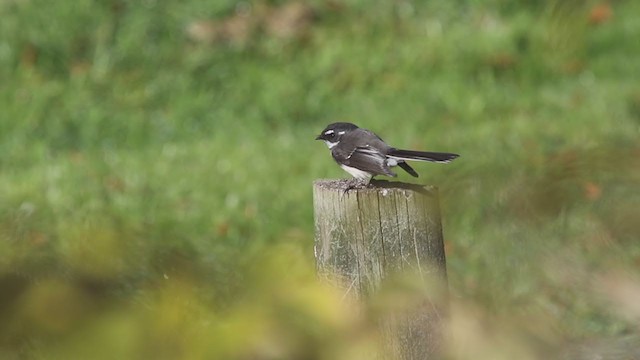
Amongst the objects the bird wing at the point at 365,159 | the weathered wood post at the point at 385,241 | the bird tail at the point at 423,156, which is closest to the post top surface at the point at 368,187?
the weathered wood post at the point at 385,241

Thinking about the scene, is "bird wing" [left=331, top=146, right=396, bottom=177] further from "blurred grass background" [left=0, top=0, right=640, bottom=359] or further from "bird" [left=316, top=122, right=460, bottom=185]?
"blurred grass background" [left=0, top=0, right=640, bottom=359]

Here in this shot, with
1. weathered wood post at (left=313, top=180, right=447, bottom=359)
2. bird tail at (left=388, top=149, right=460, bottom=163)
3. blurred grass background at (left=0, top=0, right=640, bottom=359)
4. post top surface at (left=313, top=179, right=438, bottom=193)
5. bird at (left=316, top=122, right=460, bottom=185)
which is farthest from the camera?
blurred grass background at (left=0, top=0, right=640, bottom=359)

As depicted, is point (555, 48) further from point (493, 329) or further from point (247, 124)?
point (493, 329)

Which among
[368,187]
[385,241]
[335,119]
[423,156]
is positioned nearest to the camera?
[385,241]

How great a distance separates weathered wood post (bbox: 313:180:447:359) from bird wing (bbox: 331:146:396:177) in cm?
105

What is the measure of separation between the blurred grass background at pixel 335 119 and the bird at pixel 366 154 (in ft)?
0.77

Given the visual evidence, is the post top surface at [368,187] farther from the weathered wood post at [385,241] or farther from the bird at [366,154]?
the bird at [366,154]

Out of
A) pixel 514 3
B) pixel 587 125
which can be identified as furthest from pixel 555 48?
pixel 587 125

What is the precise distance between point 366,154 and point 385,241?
58.1 inches

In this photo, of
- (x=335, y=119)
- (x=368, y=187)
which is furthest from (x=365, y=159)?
(x=335, y=119)

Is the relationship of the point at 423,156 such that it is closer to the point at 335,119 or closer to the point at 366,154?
the point at 366,154

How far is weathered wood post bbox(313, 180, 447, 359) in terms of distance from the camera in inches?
136

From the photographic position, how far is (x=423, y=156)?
4.57 m

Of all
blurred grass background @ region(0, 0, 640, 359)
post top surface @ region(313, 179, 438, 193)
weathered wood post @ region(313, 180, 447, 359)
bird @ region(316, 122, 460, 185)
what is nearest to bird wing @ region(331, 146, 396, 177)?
bird @ region(316, 122, 460, 185)
